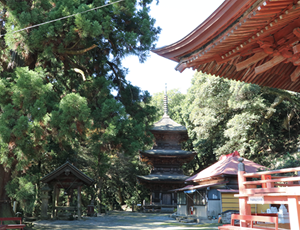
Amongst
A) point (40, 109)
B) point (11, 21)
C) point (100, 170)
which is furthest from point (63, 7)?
point (100, 170)

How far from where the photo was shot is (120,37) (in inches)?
473

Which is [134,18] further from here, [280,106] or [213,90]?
[280,106]

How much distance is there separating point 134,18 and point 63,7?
3.76m

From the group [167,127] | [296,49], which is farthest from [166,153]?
[296,49]

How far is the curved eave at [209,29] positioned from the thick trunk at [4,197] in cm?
837

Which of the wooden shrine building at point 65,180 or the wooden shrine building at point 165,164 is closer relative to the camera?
the wooden shrine building at point 65,180

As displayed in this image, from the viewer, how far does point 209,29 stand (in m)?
4.50

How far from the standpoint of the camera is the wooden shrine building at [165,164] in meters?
25.6

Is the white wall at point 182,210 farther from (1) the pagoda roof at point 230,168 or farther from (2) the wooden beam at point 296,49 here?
(2) the wooden beam at point 296,49

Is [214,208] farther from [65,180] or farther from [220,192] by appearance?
[65,180]

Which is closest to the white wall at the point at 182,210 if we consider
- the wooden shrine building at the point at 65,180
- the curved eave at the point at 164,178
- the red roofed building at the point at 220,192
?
the red roofed building at the point at 220,192

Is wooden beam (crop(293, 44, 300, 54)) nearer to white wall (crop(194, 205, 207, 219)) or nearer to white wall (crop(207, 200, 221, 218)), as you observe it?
white wall (crop(207, 200, 221, 218))

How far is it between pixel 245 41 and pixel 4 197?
406 inches

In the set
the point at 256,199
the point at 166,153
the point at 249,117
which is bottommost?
the point at 256,199
